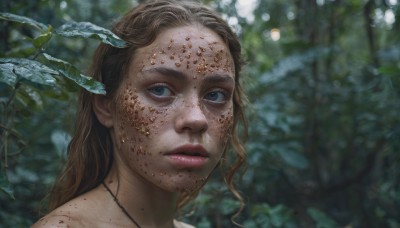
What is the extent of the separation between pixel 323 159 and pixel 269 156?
97 cm

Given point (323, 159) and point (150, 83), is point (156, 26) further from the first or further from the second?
point (323, 159)

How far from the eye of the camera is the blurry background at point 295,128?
311cm

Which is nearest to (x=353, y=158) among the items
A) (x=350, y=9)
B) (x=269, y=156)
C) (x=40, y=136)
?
(x=269, y=156)

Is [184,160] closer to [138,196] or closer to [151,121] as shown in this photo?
[151,121]

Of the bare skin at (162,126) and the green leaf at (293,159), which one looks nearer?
the bare skin at (162,126)

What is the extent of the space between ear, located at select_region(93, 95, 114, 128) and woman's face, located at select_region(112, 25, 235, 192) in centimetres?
7

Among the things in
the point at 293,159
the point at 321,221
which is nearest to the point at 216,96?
the point at 321,221

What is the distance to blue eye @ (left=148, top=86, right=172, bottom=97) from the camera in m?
2.02

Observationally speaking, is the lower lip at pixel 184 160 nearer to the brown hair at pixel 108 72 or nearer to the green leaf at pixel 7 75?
the brown hair at pixel 108 72

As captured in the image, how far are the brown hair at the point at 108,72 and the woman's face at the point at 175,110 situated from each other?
0.06 m

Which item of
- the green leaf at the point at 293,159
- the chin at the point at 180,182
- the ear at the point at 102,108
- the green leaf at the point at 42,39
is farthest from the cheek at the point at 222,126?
the green leaf at the point at 293,159

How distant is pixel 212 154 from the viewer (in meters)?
2.04

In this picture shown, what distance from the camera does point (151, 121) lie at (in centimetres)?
200

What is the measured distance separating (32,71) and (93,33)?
28cm
